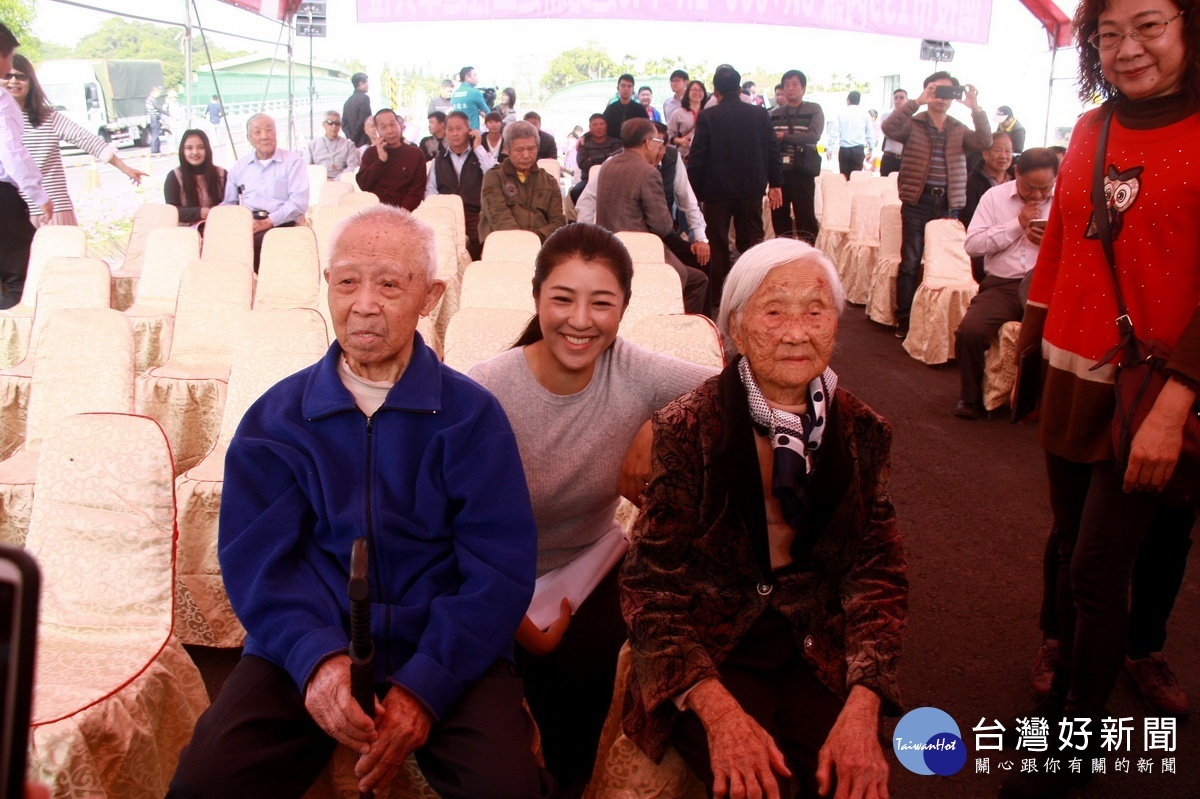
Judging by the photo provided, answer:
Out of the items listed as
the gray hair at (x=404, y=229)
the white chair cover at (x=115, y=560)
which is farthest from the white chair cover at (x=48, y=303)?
the gray hair at (x=404, y=229)

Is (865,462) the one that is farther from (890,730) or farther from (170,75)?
(170,75)

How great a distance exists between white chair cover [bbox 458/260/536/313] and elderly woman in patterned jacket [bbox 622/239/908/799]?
2.39 m

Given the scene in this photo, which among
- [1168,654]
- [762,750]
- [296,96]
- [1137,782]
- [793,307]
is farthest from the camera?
[296,96]

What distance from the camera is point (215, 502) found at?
285 centimetres

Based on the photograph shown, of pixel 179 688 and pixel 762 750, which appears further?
pixel 179 688

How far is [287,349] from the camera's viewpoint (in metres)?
3.11

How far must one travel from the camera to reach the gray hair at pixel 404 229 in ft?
6.30

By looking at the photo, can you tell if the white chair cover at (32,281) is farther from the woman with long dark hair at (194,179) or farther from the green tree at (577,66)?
the green tree at (577,66)

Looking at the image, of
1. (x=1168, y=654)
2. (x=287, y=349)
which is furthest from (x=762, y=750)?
(x=287, y=349)

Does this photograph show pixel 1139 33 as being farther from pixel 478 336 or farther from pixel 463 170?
pixel 463 170

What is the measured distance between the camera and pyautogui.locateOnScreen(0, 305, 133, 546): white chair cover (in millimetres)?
3025

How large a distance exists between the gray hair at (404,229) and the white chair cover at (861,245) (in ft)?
21.1

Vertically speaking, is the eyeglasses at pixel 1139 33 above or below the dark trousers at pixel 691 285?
above

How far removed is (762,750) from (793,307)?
79 centimetres
